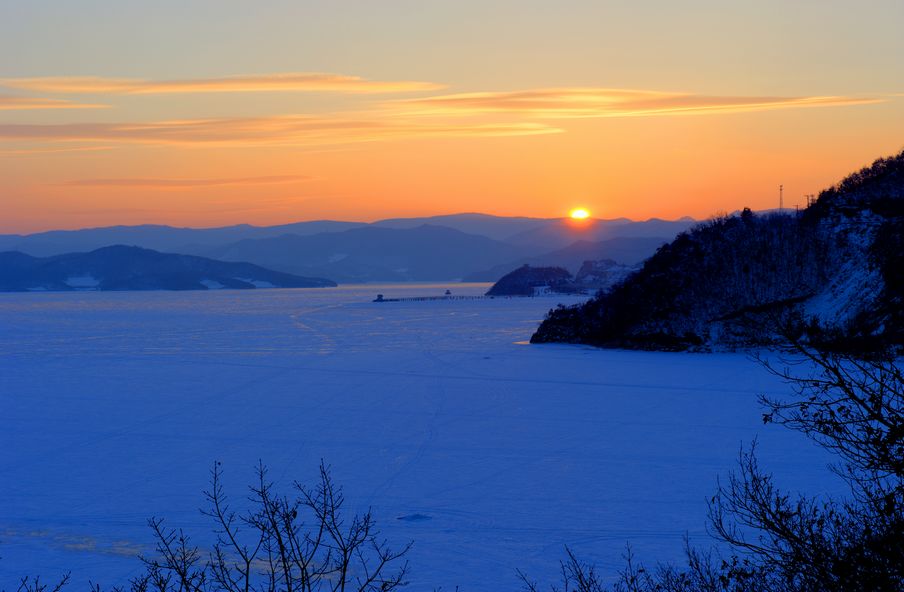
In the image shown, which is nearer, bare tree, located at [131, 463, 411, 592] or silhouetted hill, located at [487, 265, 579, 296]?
bare tree, located at [131, 463, 411, 592]

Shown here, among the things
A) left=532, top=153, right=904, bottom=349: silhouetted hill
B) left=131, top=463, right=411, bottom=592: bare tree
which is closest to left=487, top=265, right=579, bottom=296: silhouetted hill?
left=532, top=153, right=904, bottom=349: silhouetted hill

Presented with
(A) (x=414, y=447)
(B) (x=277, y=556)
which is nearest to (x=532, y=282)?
(A) (x=414, y=447)

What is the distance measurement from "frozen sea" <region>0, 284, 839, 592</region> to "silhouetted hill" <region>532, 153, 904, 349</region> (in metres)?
7.51

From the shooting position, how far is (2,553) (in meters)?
13.6

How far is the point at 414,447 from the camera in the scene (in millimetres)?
21047

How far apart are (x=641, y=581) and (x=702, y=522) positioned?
3326mm

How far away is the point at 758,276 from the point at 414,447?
36.4 metres

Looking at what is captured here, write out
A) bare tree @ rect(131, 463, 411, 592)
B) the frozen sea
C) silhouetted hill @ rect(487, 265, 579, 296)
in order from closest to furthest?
bare tree @ rect(131, 463, 411, 592)
the frozen sea
silhouetted hill @ rect(487, 265, 579, 296)

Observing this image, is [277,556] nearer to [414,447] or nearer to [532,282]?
[414,447]

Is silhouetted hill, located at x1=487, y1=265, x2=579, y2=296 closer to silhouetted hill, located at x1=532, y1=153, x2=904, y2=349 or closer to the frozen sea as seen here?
silhouetted hill, located at x1=532, y1=153, x2=904, y2=349

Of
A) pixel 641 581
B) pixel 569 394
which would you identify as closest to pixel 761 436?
pixel 569 394

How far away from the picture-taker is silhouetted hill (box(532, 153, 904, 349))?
4688 centimetres

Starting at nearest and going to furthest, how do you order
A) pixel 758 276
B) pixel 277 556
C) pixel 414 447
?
pixel 277 556
pixel 414 447
pixel 758 276

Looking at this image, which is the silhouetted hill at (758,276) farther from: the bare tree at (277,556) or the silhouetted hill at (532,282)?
the silhouetted hill at (532,282)
